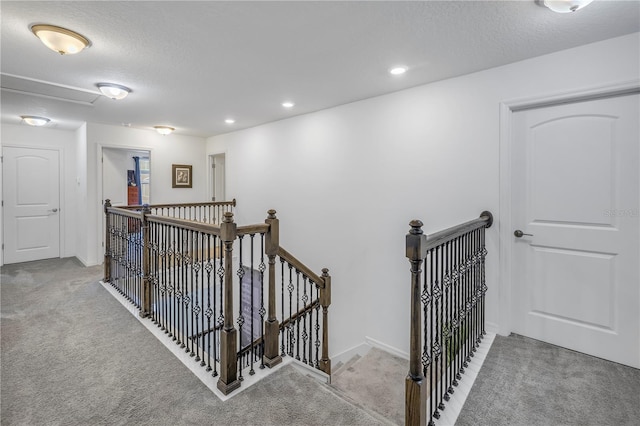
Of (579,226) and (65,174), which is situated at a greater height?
(65,174)

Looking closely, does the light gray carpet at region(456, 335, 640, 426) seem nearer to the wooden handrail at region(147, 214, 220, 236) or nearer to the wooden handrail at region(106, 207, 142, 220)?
the wooden handrail at region(147, 214, 220, 236)

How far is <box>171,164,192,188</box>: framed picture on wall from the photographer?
6.16 meters

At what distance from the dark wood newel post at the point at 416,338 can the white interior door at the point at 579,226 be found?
66.5 inches

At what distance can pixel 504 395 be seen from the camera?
1978 millimetres

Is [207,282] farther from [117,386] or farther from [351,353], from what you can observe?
[351,353]

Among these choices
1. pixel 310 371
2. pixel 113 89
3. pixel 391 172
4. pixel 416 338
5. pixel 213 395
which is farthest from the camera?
pixel 391 172

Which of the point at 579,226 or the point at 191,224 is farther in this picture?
the point at 579,226

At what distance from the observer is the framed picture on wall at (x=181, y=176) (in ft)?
20.2

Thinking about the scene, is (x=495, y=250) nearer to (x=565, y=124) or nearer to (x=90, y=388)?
(x=565, y=124)

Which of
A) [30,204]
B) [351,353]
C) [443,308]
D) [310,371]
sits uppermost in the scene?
[30,204]

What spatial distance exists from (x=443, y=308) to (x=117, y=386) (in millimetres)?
2244

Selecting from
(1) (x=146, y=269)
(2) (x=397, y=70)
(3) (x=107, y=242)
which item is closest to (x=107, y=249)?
(3) (x=107, y=242)

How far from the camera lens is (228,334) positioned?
206 cm

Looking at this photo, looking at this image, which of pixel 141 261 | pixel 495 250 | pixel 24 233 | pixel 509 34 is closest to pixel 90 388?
pixel 141 261
